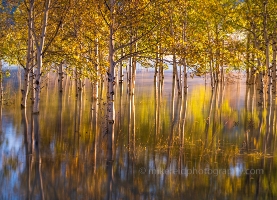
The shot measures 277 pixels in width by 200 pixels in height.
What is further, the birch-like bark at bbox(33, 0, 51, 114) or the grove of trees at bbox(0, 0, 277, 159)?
the birch-like bark at bbox(33, 0, 51, 114)

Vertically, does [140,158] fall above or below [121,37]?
below

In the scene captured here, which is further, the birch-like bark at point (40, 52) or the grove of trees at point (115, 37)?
the birch-like bark at point (40, 52)

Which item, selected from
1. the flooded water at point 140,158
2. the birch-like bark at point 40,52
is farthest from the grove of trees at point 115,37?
the flooded water at point 140,158

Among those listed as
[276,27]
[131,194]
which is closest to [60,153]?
[131,194]

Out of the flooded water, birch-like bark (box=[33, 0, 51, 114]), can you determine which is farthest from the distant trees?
the flooded water

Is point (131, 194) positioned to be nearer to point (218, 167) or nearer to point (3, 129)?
point (218, 167)

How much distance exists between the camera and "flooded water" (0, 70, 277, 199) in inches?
450

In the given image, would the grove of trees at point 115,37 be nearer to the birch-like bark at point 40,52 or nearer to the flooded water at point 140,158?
the birch-like bark at point 40,52

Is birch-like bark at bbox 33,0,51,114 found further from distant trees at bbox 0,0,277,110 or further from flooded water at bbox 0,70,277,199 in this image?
flooded water at bbox 0,70,277,199

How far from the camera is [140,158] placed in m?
15.2

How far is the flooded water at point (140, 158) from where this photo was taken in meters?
11.4

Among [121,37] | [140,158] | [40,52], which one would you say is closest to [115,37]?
[40,52]

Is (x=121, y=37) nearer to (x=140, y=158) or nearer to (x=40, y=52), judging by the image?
(x=40, y=52)

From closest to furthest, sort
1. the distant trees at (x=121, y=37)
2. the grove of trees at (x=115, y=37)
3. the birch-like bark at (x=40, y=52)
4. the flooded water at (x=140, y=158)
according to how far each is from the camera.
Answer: the flooded water at (x=140, y=158), the distant trees at (x=121, y=37), the grove of trees at (x=115, y=37), the birch-like bark at (x=40, y=52)
